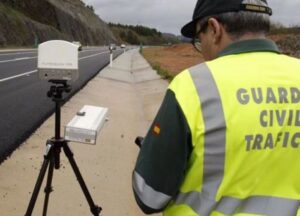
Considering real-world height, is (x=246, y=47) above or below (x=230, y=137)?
above

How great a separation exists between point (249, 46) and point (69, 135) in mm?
1605

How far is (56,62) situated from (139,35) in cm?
17408

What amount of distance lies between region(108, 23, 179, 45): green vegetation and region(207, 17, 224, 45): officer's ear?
154 m

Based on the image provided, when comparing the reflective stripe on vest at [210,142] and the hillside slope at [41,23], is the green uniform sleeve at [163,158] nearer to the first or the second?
the reflective stripe on vest at [210,142]

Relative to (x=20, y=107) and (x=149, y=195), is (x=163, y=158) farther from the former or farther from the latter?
(x=20, y=107)

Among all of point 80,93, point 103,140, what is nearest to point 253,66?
point 103,140

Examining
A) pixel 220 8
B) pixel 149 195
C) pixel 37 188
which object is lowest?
pixel 37 188

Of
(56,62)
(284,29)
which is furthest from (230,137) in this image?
(284,29)

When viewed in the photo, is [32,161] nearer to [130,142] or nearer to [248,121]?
[130,142]

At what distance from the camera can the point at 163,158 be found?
184cm

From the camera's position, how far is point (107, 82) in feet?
66.1

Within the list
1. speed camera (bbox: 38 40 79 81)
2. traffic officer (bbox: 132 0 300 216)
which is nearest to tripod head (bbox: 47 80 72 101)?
speed camera (bbox: 38 40 79 81)

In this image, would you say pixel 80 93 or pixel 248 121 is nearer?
pixel 248 121

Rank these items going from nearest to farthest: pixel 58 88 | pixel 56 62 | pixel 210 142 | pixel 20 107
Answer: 1. pixel 210 142
2. pixel 56 62
3. pixel 58 88
4. pixel 20 107
